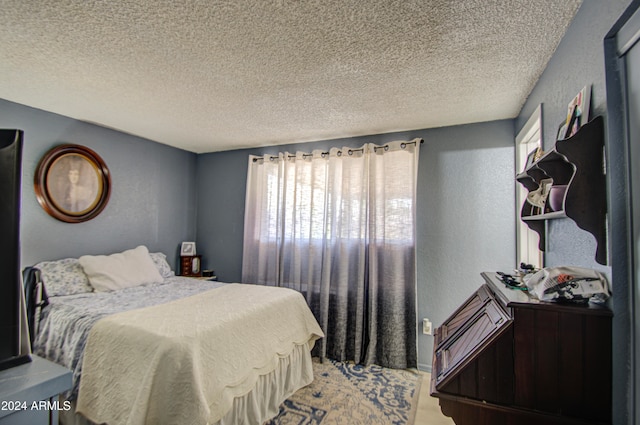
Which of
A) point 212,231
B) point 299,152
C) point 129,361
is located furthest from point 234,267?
point 129,361

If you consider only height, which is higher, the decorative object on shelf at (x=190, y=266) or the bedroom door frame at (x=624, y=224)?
the bedroom door frame at (x=624, y=224)

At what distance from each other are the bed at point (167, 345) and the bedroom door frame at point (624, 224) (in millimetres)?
1738

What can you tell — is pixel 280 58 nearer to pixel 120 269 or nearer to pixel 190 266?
pixel 120 269

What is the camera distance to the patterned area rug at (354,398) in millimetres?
2119

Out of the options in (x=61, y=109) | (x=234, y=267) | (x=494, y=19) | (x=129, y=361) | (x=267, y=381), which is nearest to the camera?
(x=494, y=19)

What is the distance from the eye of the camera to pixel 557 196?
1301mm

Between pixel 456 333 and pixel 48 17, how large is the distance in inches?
105

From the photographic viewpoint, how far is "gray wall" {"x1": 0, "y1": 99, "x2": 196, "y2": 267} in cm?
258

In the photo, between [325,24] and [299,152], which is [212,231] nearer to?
[299,152]

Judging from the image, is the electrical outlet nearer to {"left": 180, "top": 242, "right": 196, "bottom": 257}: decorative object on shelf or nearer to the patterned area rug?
the patterned area rug

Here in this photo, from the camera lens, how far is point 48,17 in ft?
4.79

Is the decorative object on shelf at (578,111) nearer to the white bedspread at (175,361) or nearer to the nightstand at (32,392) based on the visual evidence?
the nightstand at (32,392)

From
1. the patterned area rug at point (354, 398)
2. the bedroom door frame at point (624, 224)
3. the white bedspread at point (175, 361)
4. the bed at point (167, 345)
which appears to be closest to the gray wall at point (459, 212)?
the patterned area rug at point (354, 398)

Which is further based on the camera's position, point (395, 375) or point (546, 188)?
point (395, 375)
